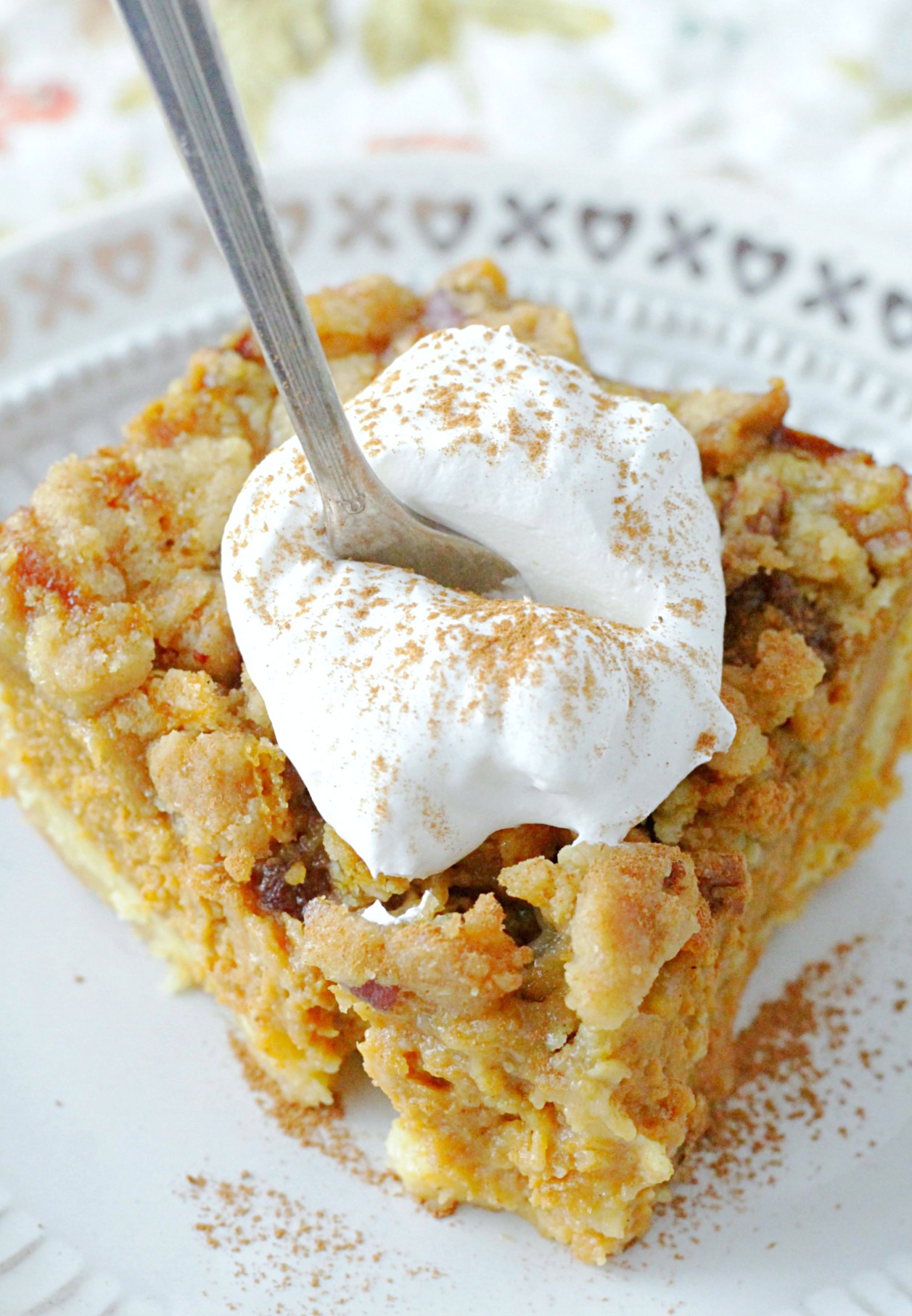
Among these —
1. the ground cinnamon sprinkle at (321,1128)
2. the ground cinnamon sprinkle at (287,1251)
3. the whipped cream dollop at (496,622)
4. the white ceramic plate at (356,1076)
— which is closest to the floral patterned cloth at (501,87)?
the white ceramic plate at (356,1076)

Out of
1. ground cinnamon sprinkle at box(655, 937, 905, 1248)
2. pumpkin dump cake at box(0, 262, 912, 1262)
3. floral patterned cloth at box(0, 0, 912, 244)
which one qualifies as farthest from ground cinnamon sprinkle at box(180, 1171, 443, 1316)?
floral patterned cloth at box(0, 0, 912, 244)

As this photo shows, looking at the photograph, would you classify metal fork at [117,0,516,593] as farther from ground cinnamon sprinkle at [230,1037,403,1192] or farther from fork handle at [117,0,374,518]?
ground cinnamon sprinkle at [230,1037,403,1192]

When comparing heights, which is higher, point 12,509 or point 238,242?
point 238,242

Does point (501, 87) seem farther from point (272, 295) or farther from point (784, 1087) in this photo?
point (784, 1087)

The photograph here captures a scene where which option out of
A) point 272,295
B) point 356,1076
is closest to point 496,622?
point 272,295

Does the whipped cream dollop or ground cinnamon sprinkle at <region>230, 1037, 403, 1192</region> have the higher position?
the whipped cream dollop

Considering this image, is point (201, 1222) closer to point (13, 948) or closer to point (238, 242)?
point (13, 948)

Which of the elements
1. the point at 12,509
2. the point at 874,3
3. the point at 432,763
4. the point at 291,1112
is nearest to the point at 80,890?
the point at 291,1112
